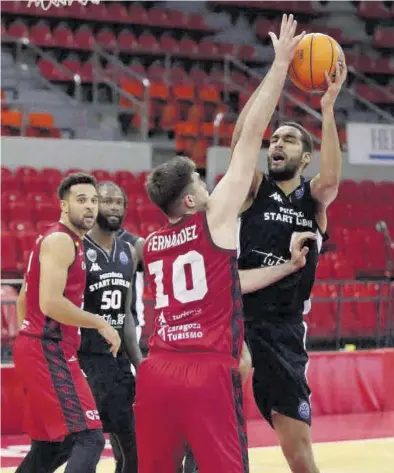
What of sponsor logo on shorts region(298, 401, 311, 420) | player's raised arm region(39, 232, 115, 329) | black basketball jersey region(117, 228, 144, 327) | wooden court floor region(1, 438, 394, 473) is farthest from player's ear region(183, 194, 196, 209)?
wooden court floor region(1, 438, 394, 473)

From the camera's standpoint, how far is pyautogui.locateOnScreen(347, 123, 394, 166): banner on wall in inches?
604

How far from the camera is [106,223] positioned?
569 centimetres

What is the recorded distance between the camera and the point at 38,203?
12.6 metres

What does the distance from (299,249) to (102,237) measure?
1.49 m

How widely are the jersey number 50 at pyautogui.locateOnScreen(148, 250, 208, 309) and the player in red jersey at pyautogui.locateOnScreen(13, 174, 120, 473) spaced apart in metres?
0.92

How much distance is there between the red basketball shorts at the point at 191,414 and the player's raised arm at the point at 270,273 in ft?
2.98

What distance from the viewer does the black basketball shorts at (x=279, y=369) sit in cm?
480

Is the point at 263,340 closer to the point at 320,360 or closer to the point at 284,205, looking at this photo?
the point at 284,205

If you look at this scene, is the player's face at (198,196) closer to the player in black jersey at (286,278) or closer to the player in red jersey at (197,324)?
the player in red jersey at (197,324)

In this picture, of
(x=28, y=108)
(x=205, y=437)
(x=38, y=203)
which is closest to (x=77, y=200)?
(x=205, y=437)

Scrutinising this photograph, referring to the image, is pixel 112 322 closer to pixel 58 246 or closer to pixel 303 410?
pixel 58 246

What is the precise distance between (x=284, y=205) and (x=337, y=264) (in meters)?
7.95

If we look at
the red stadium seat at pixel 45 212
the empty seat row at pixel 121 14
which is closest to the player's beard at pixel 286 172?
the red stadium seat at pixel 45 212

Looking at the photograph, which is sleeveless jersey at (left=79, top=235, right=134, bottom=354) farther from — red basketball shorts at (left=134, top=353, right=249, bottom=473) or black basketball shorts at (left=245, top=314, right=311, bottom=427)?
red basketball shorts at (left=134, top=353, right=249, bottom=473)
